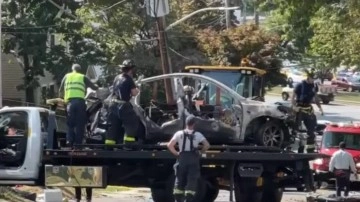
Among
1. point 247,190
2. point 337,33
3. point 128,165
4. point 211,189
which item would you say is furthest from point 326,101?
point 128,165

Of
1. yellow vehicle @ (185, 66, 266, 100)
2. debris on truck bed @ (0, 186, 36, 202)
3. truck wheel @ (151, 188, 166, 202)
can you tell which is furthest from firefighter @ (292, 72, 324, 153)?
yellow vehicle @ (185, 66, 266, 100)

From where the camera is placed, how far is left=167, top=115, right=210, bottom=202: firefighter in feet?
59.5

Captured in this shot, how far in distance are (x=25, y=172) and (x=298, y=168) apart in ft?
15.9

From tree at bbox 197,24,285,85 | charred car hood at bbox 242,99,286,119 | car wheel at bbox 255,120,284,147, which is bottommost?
car wheel at bbox 255,120,284,147

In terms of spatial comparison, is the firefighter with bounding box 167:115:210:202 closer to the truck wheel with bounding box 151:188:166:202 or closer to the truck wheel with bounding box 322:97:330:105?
the truck wheel with bounding box 151:188:166:202

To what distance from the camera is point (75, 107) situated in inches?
736

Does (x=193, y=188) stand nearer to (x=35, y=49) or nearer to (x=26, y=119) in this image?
(x=26, y=119)

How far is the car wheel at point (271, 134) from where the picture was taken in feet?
63.7

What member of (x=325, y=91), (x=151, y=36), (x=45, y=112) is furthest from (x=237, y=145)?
(x=325, y=91)

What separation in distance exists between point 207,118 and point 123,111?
5.44 ft

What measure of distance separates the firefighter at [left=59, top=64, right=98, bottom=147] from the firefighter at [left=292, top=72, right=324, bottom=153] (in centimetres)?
403

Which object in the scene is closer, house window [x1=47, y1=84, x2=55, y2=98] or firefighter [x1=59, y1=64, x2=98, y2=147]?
firefighter [x1=59, y1=64, x2=98, y2=147]

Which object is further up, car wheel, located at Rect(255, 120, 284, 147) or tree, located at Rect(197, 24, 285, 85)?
tree, located at Rect(197, 24, 285, 85)

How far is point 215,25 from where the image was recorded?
193 feet
